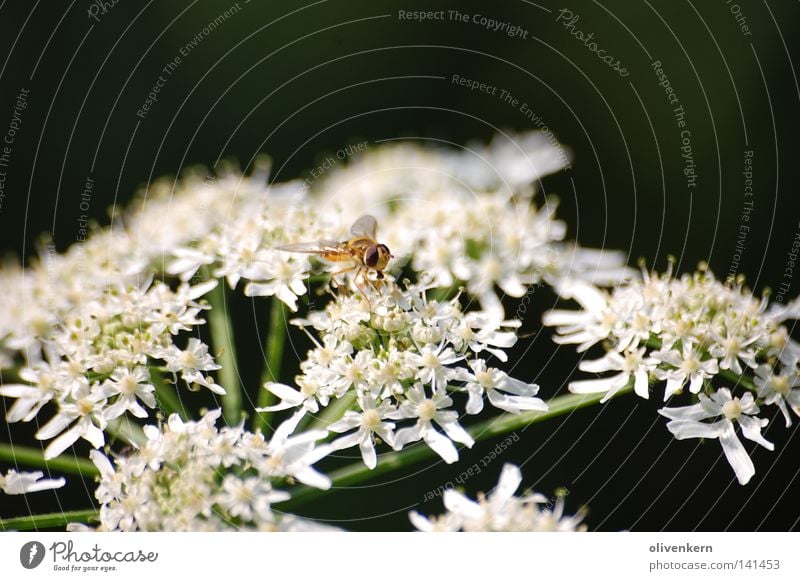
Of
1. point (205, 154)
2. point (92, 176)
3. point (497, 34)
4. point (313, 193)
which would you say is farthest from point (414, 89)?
point (92, 176)

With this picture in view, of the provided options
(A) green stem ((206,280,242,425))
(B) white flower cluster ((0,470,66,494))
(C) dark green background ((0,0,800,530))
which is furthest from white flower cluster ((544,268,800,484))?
(B) white flower cluster ((0,470,66,494))

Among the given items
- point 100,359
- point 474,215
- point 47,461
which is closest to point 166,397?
point 100,359

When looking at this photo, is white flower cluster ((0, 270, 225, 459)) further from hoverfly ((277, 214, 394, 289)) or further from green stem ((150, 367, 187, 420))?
hoverfly ((277, 214, 394, 289))

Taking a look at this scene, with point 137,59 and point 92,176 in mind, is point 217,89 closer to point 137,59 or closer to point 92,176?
point 137,59

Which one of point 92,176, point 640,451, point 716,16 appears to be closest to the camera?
point 640,451

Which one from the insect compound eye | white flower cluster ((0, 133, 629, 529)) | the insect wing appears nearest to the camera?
white flower cluster ((0, 133, 629, 529))
